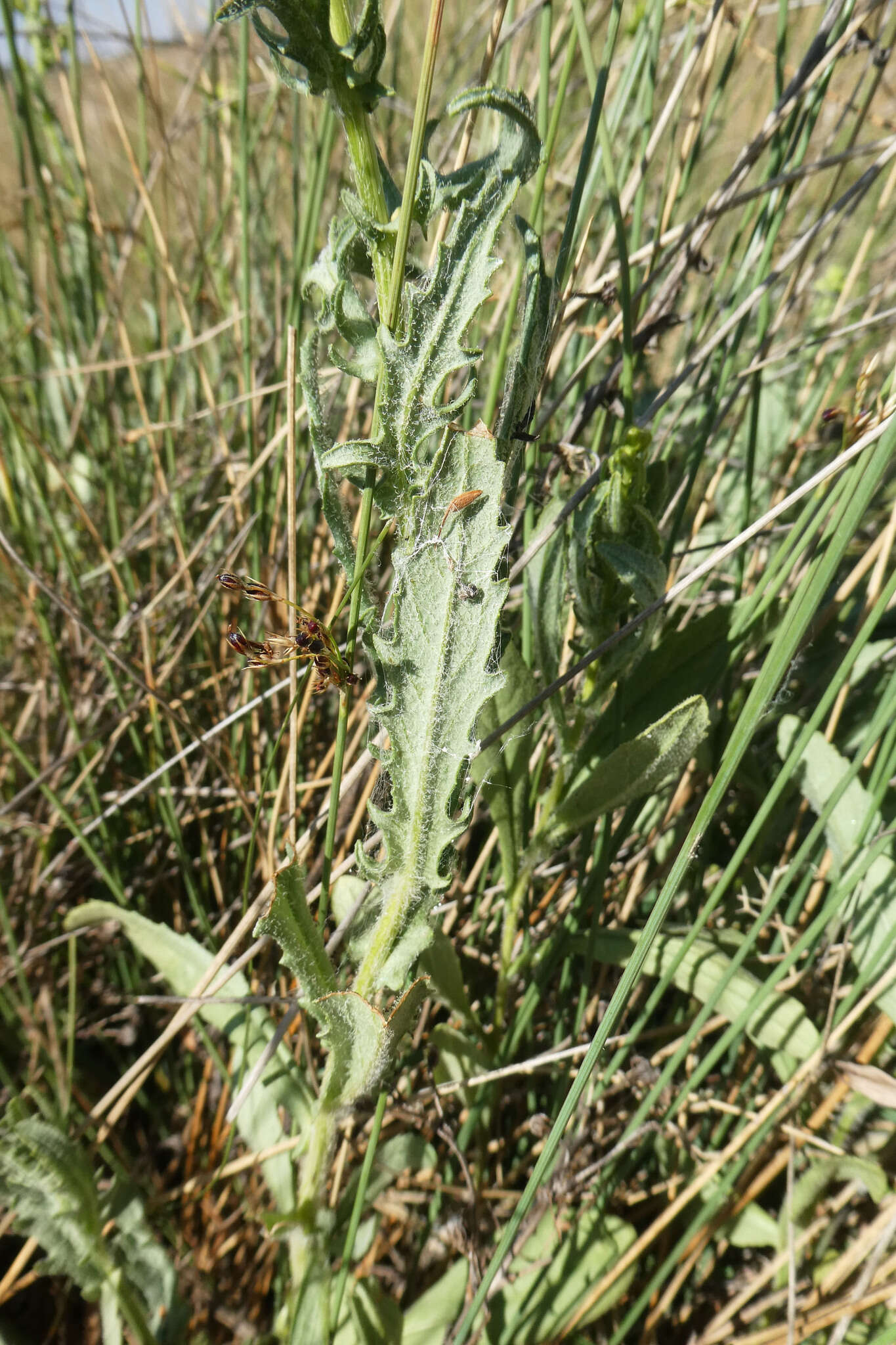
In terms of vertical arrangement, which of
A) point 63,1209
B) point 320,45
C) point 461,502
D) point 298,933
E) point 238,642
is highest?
point 320,45

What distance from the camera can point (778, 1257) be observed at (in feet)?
2.61

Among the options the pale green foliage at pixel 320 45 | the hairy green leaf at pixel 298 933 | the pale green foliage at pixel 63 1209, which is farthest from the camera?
the pale green foliage at pixel 63 1209

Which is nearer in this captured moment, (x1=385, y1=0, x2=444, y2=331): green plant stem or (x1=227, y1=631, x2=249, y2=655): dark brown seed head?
(x1=385, y1=0, x2=444, y2=331): green plant stem

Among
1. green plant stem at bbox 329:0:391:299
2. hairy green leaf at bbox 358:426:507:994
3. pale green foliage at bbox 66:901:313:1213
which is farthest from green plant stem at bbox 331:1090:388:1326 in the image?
green plant stem at bbox 329:0:391:299

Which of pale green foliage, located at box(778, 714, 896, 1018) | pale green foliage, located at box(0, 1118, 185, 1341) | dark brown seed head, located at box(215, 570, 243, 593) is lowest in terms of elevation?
pale green foliage, located at box(0, 1118, 185, 1341)

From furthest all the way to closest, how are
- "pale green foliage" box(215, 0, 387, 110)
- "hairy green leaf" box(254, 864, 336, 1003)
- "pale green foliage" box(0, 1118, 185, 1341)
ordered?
"pale green foliage" box(0, 1118, 185, 1341) < "hairy green leaf" box(254, 864, 336, 1003) < "pale green foliage" box(215, 0, 387, 110)

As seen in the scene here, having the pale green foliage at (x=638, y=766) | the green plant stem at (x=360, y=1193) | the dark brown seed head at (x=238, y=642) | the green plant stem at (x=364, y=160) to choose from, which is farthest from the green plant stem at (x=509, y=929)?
the green plant stem at (x=364, y=160)

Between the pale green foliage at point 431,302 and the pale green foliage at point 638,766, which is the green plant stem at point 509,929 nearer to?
the pale green foliage at point 638,766

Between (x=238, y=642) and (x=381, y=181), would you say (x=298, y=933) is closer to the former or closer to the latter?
(x=238, y=642)

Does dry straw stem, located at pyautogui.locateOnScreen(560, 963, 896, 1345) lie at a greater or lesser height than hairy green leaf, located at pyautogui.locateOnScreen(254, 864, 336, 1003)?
lesser

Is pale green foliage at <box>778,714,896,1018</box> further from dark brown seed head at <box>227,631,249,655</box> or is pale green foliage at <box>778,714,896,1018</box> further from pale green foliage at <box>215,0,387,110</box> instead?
pale green foliage at <box>215,0,387,110</box>

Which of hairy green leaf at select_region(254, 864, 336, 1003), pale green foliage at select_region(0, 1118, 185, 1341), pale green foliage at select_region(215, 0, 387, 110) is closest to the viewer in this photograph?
pale green foliage at select_region(215, 0, 387, 110)

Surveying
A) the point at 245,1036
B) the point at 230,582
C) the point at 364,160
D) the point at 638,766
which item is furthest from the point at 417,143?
A: the point at 245,1036

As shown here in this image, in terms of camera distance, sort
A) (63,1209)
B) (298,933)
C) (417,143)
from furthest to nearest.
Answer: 1. (63,1209)
2. (298,933)
3. (417,143)
